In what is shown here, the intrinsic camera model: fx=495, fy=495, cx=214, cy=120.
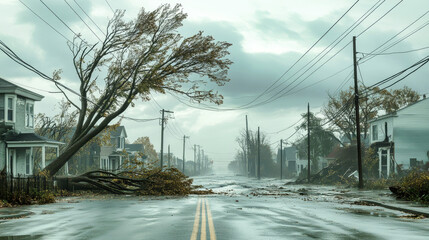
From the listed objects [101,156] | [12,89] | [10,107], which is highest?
[12,89]

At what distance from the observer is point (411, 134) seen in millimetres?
47719

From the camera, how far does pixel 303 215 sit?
597 inches

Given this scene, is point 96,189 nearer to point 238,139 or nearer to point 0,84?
point 0,84

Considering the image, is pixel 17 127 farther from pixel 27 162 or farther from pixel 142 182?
pixel 142 182

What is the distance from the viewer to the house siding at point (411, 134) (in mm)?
47594

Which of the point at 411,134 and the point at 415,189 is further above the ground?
the point at 411,134

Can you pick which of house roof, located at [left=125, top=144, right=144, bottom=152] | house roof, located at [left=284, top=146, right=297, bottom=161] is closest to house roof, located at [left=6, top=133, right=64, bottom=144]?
house roof, located at [left=125, top=144, right=144, bottom=152]

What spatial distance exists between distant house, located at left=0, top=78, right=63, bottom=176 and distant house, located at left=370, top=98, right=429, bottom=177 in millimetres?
30969

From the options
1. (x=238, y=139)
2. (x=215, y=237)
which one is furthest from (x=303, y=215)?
(x=238, y=139)

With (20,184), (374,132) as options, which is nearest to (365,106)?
(374,132)

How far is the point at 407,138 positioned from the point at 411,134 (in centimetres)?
56

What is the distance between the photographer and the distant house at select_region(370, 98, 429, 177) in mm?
47562

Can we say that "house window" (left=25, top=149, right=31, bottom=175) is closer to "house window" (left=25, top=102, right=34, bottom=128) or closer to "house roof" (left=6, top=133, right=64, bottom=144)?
"house window" (left=25, top=102, right=34, bottom=128)

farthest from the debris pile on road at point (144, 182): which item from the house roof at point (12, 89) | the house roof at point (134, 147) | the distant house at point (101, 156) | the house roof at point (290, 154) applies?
the house roof at point (290, 154)
